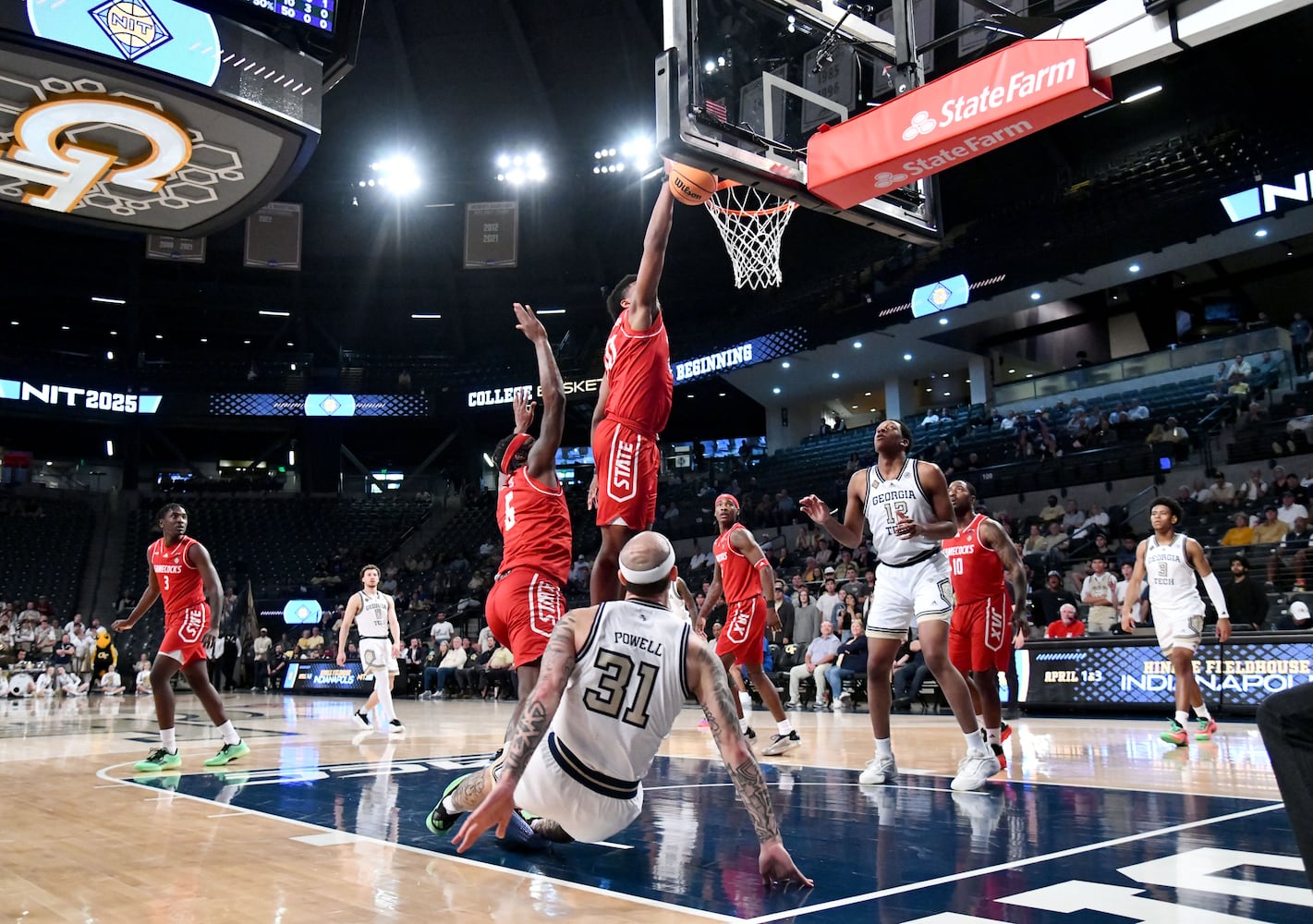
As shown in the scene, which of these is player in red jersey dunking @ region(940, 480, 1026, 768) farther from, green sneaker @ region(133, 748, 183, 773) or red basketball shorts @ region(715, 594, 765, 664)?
green sneaker @ region(133, 748, 183, 773)

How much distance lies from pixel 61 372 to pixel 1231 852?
117ft

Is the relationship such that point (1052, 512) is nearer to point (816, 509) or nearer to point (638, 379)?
point (816, 509)

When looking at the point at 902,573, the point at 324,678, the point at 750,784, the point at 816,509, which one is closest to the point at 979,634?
the point at 902,573

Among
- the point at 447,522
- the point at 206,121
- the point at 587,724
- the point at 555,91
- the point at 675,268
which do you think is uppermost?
the point at 555,91

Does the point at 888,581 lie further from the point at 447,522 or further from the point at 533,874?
the point at 447,522

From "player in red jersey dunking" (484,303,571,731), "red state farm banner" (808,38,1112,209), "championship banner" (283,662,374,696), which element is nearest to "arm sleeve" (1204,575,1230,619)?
"red state farm banner" (808,38,1112,209)

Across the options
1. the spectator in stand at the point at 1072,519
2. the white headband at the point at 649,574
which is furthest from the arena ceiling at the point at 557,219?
the white headband at the point at 649,574

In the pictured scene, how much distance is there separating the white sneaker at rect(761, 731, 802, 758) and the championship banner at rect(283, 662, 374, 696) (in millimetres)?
14744

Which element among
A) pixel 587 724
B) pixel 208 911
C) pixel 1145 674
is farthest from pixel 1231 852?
pixel 1145 674

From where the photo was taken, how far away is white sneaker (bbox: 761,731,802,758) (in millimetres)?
7789

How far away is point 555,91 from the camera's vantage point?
1037 inches

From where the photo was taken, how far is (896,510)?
6.16m

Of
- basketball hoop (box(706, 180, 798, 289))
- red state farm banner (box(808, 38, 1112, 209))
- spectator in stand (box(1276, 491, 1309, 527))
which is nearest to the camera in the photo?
red state farm banner (box(808, 38, 1112, 209))

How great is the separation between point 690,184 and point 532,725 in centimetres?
382
